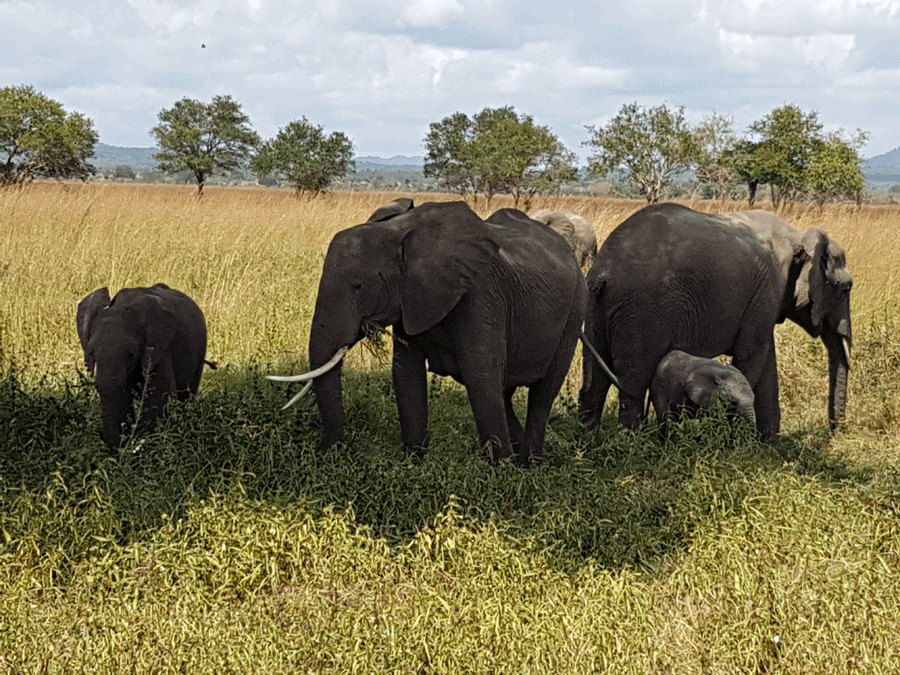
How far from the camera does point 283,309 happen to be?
10.8 metres

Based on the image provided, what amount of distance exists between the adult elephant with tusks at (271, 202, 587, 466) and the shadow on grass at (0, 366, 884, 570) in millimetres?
371

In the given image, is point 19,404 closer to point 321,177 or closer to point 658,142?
point 658,142

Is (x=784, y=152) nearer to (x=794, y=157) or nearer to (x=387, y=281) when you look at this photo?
(x=794, y=157)

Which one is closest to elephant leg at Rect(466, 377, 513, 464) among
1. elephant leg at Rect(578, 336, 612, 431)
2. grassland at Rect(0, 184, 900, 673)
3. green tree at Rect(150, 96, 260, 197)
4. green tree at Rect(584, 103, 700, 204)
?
grassland at Rect(0, 184, 900, 673)

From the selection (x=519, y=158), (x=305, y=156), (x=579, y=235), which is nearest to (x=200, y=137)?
(x=305, y=156)

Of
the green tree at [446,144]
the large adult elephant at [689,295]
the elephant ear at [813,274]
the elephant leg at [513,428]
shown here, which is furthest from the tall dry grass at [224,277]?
the green tree at [446,144]

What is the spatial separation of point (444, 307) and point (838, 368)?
4.37 metres

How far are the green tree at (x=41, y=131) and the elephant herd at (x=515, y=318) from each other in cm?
3262

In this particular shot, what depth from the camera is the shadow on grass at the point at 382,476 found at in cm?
509

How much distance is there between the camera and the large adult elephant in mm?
6879

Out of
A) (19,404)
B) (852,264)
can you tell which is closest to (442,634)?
(19,404)

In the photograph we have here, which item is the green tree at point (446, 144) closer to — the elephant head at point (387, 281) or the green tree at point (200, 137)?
the green tree at point (200, 137)

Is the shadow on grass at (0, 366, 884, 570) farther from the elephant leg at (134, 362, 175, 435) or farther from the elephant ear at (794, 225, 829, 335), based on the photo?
the elephant ear at (794, 225, 829, 335)

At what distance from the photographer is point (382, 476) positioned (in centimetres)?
563
